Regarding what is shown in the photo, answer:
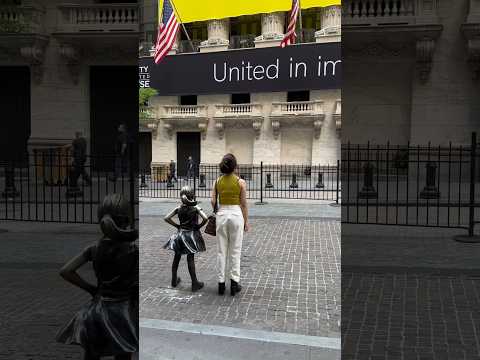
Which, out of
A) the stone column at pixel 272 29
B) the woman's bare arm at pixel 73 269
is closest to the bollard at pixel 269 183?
the stone column at pixel 272 29

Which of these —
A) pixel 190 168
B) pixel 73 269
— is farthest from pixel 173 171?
pixel 73 269

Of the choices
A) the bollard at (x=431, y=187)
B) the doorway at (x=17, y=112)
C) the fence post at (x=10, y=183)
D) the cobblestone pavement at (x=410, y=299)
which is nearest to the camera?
the cobblestone pavement at (x=410, y=299)

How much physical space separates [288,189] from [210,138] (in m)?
0.77

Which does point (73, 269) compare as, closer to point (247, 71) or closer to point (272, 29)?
point (247, 71)

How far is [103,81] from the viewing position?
4594 millimetres

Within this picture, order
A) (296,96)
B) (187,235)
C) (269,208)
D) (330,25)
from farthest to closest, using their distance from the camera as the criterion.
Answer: (269,208) < (187,235) < (296,96) < (330,25)

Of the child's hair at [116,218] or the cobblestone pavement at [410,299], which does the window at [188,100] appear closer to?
the child's hair at [116,218]

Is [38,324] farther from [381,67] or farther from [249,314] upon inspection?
[381,67]

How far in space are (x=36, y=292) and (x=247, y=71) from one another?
336cm

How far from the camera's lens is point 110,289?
5.16 feet

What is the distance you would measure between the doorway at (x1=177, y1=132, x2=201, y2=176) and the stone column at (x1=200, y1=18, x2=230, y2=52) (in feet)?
1.19

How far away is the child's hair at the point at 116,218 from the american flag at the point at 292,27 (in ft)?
2.75

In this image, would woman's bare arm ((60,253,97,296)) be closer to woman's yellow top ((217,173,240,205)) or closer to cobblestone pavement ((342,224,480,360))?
woman's yellow top ((217,173,240,205))

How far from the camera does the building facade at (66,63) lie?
2365 mm
